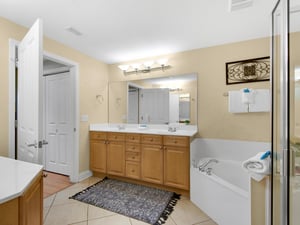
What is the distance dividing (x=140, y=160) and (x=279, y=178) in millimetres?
1893

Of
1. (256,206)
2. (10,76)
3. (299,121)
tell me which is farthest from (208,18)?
(10,76)

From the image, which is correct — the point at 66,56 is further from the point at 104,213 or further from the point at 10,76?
the point at 104,213

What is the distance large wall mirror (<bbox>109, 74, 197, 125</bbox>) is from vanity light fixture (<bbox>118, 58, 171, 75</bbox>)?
0.63 ft

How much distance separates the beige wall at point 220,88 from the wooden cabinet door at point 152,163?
81cm

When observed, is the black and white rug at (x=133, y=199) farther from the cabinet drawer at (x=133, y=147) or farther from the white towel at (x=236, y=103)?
the white towel at (x=236, y=103)

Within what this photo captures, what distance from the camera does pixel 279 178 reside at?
115 cm

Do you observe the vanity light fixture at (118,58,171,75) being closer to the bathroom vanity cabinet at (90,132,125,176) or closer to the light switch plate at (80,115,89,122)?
the light switch plate at (80,115,89,122)

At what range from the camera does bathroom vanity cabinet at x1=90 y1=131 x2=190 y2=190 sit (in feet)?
7.84

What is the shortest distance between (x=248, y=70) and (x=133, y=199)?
249 cm

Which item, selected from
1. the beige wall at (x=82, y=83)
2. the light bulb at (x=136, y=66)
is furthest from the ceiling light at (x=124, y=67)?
the beige wall at (x=82, y=83)

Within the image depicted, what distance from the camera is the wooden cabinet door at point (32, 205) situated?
2.84 feet

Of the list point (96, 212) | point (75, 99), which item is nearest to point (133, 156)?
point (96, 212)

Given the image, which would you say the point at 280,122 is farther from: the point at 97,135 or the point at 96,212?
the point at 97,135

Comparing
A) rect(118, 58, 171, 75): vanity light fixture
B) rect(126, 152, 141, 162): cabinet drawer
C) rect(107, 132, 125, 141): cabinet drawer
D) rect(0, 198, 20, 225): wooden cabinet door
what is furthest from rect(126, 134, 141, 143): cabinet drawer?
rect(0, 198, 20, 225): wooden cabinet door
